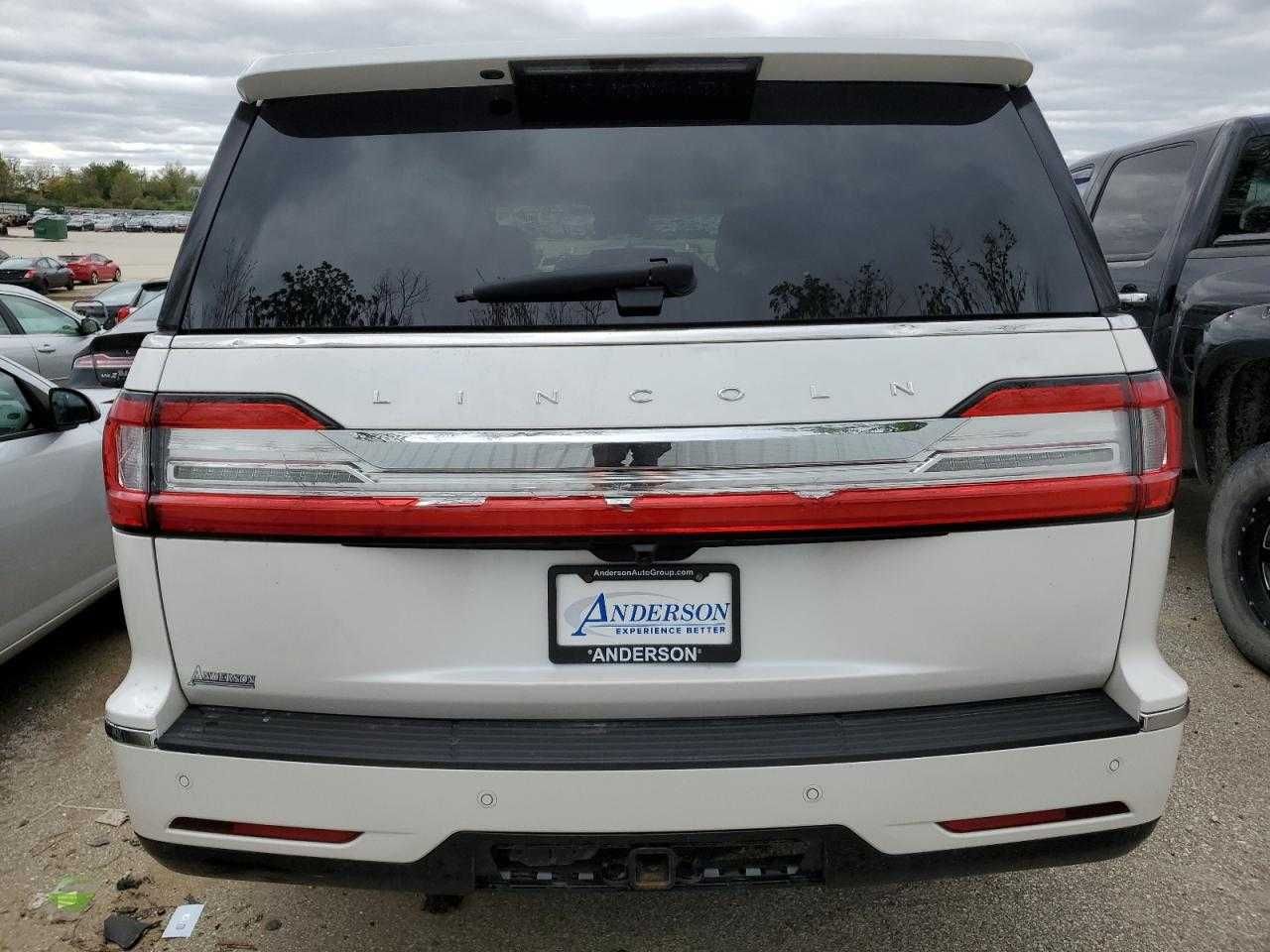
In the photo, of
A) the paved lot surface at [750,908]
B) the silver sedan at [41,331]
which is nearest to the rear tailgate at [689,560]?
the paved lot surface at [750,908]

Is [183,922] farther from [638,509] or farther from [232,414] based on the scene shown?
[638,509]

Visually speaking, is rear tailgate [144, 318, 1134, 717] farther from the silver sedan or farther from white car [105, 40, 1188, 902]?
the silver sedan

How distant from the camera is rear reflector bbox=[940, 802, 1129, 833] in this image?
188 cm

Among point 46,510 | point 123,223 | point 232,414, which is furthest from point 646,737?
point 123,223

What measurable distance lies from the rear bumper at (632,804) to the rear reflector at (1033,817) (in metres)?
0.01

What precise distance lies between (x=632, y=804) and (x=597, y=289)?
0.93 metres

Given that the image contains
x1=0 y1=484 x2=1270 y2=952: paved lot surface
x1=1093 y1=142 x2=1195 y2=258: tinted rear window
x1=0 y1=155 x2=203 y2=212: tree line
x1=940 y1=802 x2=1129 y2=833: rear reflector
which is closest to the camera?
x1=940 y1=802 x2=1129 y2=833: rear reflector

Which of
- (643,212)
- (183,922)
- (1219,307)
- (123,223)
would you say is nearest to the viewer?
(643,212)

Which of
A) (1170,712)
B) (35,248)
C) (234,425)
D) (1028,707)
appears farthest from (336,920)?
(35,248)

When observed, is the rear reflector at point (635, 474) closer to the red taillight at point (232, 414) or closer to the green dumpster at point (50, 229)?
the red taillight at point (232, 414)

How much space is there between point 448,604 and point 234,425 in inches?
20.0

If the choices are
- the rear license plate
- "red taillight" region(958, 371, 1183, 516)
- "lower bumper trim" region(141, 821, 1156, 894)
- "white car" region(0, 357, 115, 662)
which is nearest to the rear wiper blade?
the rear license plate

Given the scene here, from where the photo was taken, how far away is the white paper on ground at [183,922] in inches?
104

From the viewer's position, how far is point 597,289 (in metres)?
1.88
